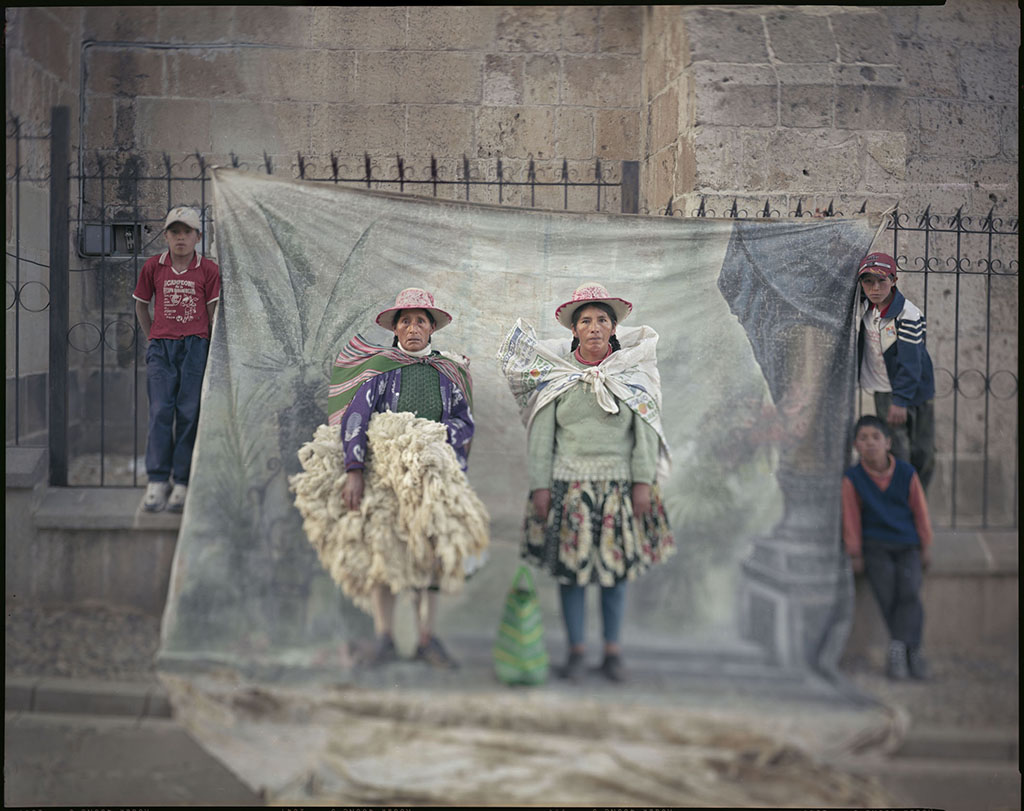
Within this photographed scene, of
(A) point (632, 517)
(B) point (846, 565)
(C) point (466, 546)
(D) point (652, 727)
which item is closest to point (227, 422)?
(C) point (466, 546)

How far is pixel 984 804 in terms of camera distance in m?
4.12

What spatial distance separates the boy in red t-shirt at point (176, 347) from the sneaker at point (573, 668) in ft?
6.38

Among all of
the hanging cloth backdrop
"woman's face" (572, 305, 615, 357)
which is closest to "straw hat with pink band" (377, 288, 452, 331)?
the hanging cloth backdrop

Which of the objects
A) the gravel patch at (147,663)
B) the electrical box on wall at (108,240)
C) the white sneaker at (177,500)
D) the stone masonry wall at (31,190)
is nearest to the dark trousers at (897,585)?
the gravel patch at (147,663)

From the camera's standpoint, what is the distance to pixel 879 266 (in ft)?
14.2

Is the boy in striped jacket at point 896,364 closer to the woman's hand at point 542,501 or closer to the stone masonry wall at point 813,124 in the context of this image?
the stone masonry wall at point 813,124

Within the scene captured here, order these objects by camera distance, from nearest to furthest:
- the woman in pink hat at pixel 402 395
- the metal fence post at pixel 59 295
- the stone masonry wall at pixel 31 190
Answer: the woman in pink hat at pixel 402 395
the metal fence post at pixel 59 295
the stone masonry wall at pixel 31 190

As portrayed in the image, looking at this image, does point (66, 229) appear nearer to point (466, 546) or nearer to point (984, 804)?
point (466, 546)

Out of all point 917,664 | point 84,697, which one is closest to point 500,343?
point 917,664

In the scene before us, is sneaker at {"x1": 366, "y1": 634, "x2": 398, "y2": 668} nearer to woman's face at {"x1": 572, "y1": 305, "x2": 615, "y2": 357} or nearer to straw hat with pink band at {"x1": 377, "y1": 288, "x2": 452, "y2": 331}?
straw hat with pink band at {"x1": 377, "y1": 288, "x2": 452, "y2": 331}

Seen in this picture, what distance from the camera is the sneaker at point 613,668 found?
12.9ft

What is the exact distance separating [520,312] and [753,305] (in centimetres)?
110

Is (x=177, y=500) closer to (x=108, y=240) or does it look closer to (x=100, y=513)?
(x=100, y=513)

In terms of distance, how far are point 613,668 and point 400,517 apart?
111 cm
